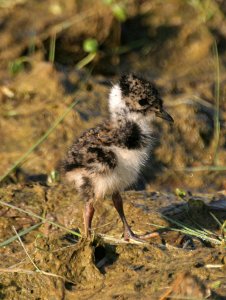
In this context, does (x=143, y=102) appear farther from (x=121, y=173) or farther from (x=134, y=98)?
(x=121, y=173)

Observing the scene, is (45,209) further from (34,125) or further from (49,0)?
(49,0)

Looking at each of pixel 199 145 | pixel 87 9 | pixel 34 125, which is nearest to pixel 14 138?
pixel 34 125

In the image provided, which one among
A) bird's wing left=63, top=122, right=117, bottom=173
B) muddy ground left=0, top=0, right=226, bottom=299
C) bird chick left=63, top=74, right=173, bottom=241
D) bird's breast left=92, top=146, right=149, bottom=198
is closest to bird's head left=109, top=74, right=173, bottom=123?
bird chick left=63, top=74, right=173, bottom=241

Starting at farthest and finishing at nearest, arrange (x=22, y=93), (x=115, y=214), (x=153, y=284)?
(x=22, y=93) → (x=115, y=214) → (x=153, y=284)

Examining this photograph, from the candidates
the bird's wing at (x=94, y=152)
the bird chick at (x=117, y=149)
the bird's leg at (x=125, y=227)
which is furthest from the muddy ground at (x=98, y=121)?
the bird's wing at (x=94, y=152)

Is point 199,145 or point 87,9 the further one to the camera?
point 87,9

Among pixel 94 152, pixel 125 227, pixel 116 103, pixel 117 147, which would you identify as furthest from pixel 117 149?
pixel 125 227

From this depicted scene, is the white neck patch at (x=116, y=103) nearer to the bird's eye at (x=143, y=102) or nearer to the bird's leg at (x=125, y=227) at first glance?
the bird's eye at (x=143, y=102)
